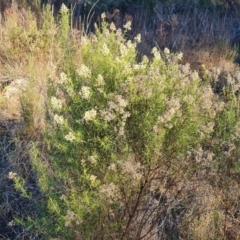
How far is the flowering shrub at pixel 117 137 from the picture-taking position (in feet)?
8.89

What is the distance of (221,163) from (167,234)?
74 cm

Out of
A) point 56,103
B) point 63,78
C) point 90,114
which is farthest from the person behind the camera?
point 63,78

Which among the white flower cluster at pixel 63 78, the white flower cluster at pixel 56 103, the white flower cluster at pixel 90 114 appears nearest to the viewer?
the white flower cluster at pixel 90 114

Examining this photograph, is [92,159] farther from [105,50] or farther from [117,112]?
[105,50]

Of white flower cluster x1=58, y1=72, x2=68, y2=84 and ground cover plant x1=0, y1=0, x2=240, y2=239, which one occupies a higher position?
white flower cluster x1=58, y1=72, x2=68, y2=84

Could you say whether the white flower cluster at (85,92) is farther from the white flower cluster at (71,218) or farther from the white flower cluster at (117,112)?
the white flower cluster at (71,218)

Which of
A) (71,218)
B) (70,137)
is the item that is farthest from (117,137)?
(71,218)

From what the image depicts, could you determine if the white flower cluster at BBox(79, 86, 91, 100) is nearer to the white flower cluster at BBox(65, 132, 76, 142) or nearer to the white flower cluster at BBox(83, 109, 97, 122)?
the white flower cluster at BBox(83, 109, 97, 122)

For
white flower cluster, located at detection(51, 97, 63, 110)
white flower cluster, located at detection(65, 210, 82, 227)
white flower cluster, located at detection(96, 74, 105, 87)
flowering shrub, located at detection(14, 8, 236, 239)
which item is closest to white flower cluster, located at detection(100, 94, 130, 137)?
flowering shrub, located at detection(14, 8, 236, 239)

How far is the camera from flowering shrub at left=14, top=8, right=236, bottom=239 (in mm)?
2711

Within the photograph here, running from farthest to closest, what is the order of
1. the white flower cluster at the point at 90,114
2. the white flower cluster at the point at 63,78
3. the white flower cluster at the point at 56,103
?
the white flower cluster at the point at 63,78, the white flower cluster at the point at 56,103, the white flower cluster at the point at 90,114

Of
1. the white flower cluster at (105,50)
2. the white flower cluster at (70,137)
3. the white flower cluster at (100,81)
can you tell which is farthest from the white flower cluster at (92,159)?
the white flower cluster at (105,50)

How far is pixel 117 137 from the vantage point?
2.71 m

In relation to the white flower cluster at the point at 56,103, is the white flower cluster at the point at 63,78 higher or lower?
higher
